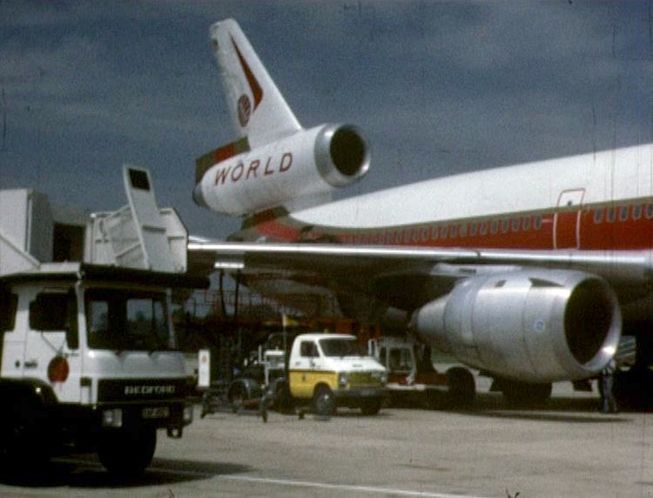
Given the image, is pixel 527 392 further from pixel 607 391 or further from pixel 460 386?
pixel 607 391

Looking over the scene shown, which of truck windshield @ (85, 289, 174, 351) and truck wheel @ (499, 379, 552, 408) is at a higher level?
truck windshield @ (85, 289, 174, 351)

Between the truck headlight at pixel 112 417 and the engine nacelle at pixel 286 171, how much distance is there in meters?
13.5

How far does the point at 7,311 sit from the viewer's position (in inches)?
404

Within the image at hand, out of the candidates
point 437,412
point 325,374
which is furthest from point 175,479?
point 437,412

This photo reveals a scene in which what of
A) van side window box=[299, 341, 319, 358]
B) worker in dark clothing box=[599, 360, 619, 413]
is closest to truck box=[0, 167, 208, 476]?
van side window box=[299, 341, 319, 358]

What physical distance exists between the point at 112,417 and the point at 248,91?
19.3 meters

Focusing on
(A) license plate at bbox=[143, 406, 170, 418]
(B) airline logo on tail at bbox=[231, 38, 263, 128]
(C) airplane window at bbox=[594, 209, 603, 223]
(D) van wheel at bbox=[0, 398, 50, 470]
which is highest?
(B) airline logo on tail at bbox=[231, 38, 263, 128]

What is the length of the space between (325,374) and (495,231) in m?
4.64

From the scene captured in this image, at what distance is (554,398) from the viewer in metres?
25.0

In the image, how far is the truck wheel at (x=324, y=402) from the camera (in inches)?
759

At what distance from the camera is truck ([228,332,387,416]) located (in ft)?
63.5

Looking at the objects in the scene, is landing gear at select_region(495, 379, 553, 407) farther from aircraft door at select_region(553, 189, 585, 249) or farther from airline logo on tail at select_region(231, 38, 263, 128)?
airline logo on tail at select_region(231, 38, 263, 128)

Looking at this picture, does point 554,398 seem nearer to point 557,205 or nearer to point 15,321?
point 557,205

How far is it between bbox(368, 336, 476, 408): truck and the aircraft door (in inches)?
153
